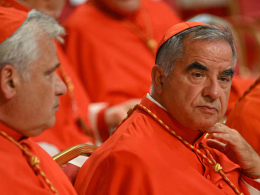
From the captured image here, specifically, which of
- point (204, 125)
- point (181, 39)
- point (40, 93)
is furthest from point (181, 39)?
point (40, 93)

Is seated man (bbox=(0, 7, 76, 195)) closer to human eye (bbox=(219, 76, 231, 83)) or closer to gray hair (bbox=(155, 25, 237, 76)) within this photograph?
gray hair (bbox=(155, 25, 237, 76))

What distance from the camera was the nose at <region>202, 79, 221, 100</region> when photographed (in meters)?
1.79

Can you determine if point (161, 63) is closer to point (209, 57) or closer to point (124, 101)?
point (209, 57)

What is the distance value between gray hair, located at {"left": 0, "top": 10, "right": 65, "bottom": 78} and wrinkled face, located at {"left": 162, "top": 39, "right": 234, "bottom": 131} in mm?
547

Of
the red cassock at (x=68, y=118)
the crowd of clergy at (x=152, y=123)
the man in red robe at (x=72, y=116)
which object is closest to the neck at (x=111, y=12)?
the man in red robe at (x=72, y=116)

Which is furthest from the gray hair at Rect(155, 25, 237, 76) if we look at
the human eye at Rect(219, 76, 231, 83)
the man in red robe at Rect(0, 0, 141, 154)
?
the man in red robe at Rect(0, 0, 141, 154)

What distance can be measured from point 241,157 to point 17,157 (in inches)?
39.8

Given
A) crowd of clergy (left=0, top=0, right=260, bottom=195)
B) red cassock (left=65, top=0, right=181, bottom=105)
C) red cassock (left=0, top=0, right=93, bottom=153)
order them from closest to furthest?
crowd of clergy (left=0, top=0, right=260, bottom=195) → red cassock (left=0, top=0, right=93, bottom=153) → red cassock (left=65, top=0, right=181, bottom=105)

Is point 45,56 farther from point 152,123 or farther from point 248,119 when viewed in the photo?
point 248,119

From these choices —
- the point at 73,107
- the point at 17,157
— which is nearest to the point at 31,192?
the point at 17,157

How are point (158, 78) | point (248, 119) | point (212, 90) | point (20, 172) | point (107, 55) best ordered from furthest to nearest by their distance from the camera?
point (107, 55), point (248, 119), point (158, 78), point (212, 90), point (20, 172)

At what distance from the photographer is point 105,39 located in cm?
384

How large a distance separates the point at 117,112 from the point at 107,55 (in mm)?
656

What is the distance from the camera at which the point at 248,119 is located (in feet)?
7.41
